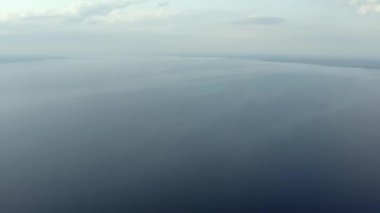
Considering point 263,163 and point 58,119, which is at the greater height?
point 58,119

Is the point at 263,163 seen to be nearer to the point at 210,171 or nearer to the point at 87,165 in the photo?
the point at 210,171

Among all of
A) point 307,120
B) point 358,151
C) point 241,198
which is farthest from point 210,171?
point 307,120

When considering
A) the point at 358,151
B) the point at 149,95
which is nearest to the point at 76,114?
the point at 149,95

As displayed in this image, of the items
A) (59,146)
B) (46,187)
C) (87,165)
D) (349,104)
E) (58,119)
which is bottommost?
(46,187)

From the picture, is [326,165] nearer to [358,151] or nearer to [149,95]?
[358,151]

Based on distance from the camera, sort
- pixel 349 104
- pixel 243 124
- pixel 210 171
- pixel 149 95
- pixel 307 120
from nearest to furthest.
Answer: pixel 210 171 < pixel 243 124 < pixel 307 120 < pixel 349 104 < pixel 149 95

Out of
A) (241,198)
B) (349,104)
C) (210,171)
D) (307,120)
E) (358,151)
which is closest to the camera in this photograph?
(241,198)

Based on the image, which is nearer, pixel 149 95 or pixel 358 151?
pixel 358 151
